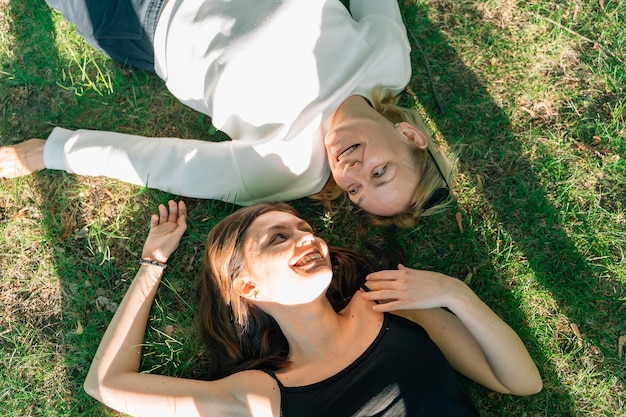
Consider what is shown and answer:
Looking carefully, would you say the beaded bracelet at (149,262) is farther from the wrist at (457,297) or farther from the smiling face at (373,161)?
the wrist at (457,297)

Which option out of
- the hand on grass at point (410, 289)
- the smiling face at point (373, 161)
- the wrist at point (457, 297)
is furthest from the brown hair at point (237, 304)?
the wrist at point (457, 297)

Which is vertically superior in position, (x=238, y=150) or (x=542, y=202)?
(x=238, y=150)

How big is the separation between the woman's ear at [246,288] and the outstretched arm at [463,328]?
0.78m

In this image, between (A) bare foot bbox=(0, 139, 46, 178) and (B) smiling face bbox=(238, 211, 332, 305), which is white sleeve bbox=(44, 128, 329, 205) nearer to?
(A) bare foot bbox=(0, 139, 46, 178)

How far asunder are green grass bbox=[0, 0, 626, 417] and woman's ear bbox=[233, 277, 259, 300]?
3.05 ft

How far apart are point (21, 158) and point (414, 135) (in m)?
3.06

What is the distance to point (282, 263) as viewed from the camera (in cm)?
306

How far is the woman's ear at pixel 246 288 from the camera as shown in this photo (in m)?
3.22

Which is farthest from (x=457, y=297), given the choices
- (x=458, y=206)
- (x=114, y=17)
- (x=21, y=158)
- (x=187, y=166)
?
(x=21, y=158)

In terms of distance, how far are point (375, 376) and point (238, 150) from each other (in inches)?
70.6

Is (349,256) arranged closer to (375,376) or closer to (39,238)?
(375,376)

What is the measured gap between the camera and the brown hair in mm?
3338

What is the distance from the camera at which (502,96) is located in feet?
14.0

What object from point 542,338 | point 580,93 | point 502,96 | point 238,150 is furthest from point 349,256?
point 580,93
